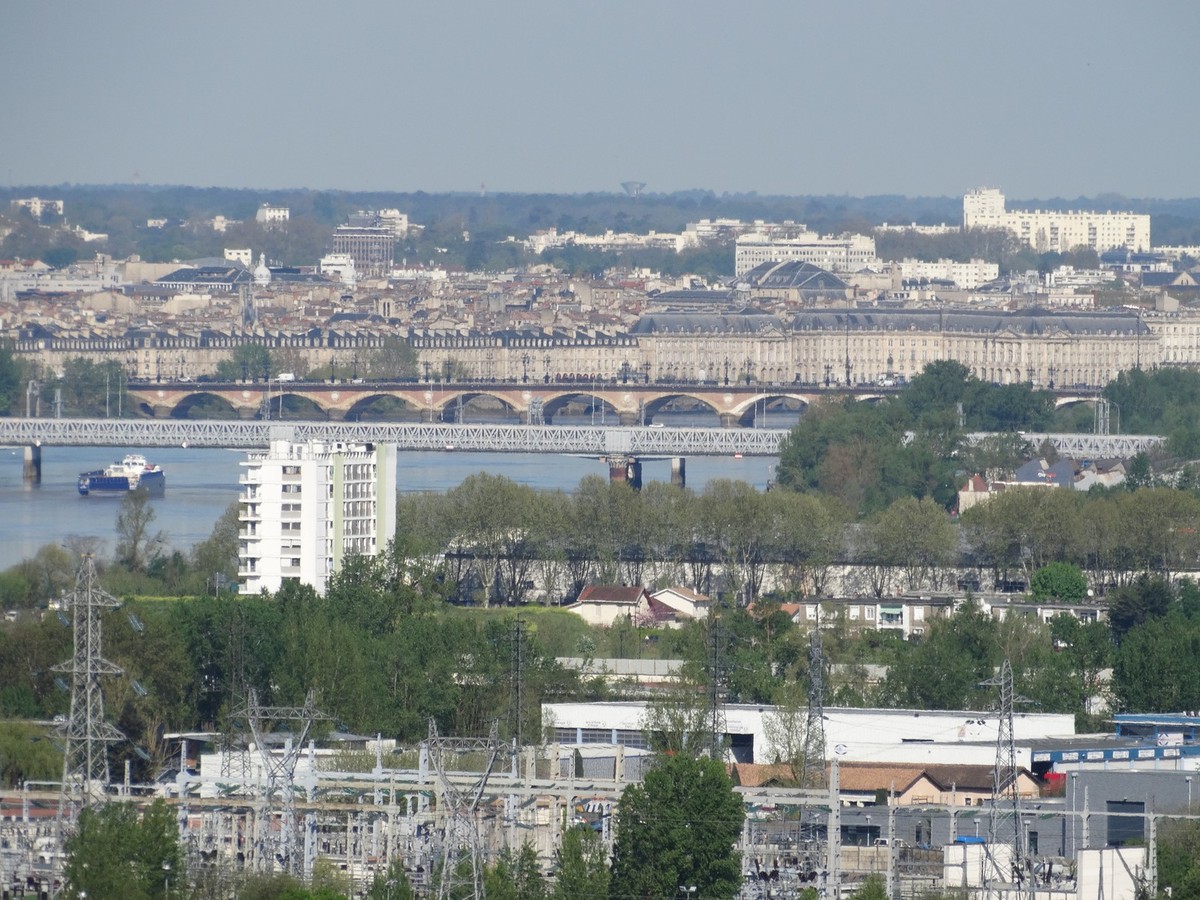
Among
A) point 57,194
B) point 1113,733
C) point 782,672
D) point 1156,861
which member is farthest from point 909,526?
point 57,194

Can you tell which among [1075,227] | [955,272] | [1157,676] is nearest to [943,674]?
[1157,676]

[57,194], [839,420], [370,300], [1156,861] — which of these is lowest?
[1156,861]

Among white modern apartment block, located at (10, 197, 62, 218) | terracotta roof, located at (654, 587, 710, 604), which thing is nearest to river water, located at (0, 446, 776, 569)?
terracotta roof, located at (654, 587, 710, 604)

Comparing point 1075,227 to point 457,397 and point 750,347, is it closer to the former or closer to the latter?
point 750,347

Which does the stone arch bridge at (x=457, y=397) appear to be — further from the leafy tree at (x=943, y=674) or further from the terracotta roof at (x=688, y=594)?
the leafy tree at (x=943, y=674)

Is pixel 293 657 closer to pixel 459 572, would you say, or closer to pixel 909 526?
pixel 459 572

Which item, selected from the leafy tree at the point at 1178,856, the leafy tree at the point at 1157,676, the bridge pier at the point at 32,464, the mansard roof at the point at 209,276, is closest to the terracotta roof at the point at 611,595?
the leafy tree at the point at 1157,676
